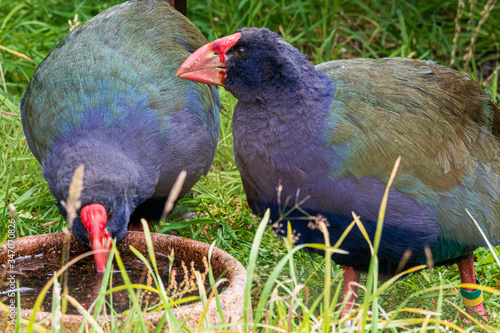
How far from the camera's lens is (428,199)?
258 centimetres

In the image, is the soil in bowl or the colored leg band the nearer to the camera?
the soil in bowl

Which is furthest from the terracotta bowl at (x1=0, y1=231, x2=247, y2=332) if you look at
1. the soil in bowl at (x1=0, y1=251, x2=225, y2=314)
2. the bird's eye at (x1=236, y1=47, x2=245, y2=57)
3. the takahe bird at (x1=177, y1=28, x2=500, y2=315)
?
the bird's eye at (x1=236, y1=47, x2=245, y2=57)

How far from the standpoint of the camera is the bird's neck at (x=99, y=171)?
262 cm

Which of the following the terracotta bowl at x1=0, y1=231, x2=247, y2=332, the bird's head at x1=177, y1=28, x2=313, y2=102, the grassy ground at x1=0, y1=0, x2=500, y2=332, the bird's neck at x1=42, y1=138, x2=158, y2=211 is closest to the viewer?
the terracotta bowl at x1=0, y1=231, x2=247, y2=332

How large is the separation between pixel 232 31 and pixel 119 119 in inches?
93.0

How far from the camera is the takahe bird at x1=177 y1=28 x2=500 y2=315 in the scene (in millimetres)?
2514

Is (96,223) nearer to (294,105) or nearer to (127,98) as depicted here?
(127,98)

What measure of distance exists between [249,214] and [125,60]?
108cm

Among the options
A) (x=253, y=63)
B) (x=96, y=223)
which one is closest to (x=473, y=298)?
(x=253, y=63)

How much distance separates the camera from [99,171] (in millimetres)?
2650

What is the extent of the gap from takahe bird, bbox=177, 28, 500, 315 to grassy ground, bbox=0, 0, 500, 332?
2.55 feet

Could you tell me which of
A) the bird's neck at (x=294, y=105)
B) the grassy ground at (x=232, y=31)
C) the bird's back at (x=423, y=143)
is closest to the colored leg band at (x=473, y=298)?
the bird's back at (x=423, y=143)

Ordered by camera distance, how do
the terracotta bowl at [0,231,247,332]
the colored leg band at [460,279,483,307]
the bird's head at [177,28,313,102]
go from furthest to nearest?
the colored leg band at [460,279,483,307]
the bird's head at [177,28,313,102]
the terracotta bowl at [0,231,247,332]

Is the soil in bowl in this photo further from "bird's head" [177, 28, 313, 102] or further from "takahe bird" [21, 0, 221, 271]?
"bird's head" [177, 28, 313, 102]
